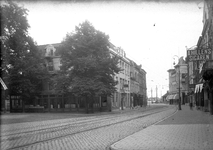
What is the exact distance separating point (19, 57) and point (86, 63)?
1082 centimetres

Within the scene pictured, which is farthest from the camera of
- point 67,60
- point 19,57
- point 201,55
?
point 19,57

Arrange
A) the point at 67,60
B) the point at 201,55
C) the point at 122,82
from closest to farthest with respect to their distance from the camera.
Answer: the point at 201,55 → the point at 67,60 → the point at 122,82

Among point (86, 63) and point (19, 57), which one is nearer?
point (86, 63)

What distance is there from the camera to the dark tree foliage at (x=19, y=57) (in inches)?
1422

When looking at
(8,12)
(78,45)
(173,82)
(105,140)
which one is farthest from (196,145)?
(173,82)

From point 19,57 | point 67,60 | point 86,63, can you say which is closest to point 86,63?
point 86,63

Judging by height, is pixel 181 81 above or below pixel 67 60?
below

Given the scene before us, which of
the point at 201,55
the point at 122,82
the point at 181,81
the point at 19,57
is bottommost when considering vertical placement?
the point at 122,82

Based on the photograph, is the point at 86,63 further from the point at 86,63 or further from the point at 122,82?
the point at 122,82

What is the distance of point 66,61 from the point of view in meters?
36.4

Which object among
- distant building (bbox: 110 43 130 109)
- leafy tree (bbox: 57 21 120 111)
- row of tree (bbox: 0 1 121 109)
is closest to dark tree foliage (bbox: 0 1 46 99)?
row of tree (bbox: 0 1 121 109)

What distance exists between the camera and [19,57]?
3872 centimetres

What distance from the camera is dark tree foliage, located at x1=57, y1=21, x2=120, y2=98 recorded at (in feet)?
113

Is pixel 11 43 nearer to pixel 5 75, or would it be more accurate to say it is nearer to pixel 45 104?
pixel 5 75
